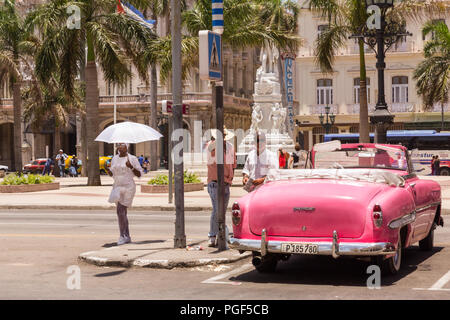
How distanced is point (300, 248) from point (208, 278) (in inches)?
50.7

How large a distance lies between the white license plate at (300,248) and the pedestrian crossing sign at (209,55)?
3216mm

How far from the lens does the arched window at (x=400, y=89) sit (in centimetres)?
6531

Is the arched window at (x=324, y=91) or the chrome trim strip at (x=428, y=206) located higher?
the arched window at (x=324, y=91)

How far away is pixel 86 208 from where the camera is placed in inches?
858

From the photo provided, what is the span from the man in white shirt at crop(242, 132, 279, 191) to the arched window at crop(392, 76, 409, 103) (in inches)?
2180

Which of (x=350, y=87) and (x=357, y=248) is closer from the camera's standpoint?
(x=357, y=248)

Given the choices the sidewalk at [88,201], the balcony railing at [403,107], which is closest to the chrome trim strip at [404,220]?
the sidewalk at [88,201]

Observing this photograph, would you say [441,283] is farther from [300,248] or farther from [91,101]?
[91,101]

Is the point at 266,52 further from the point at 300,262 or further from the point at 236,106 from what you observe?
the point at 300,262

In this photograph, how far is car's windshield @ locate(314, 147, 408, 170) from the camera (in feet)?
36.7

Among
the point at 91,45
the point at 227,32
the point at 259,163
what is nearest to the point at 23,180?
the point at 91,45

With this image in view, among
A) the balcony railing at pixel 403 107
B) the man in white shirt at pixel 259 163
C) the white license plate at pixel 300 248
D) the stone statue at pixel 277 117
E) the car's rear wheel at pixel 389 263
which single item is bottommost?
the car's rear wheel at pixel 389 263

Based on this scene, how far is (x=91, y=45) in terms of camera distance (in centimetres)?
3164

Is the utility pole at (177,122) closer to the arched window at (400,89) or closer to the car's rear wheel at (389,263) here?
the car's rear wheel at (389,263)
